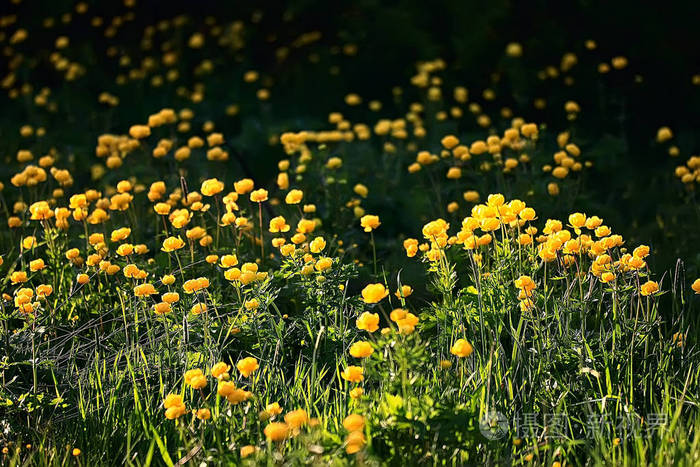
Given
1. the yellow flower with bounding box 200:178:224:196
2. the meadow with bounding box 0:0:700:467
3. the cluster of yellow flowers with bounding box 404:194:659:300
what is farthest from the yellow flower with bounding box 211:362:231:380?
the yellow flower with bounding box 200:178:224:196

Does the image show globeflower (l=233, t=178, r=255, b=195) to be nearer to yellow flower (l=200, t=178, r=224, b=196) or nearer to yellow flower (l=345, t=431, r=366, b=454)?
yellow flower (l=200, t=178, r=224, b=196)

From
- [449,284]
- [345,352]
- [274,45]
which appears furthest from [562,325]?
[274,45]

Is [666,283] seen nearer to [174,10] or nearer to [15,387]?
[15,387]

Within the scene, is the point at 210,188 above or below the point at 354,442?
above

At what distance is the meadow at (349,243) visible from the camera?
8.09 feet

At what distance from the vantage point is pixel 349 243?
4.15m

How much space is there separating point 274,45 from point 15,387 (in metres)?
5.60

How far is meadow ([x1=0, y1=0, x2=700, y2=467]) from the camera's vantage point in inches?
97.0

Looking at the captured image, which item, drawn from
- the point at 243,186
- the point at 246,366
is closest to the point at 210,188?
the point at 243,186

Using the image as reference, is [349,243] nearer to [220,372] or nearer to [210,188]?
[210,188]

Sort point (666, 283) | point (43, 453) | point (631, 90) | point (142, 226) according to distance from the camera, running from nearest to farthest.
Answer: point (43, 453)
point (666, 283)
point (142, 226)
point (631, 90)

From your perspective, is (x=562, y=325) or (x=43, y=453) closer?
(x=43, y=453)

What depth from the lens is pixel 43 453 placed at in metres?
2.48

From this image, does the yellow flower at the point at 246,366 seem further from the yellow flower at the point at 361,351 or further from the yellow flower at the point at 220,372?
the yellow flower at the point at 361,351
